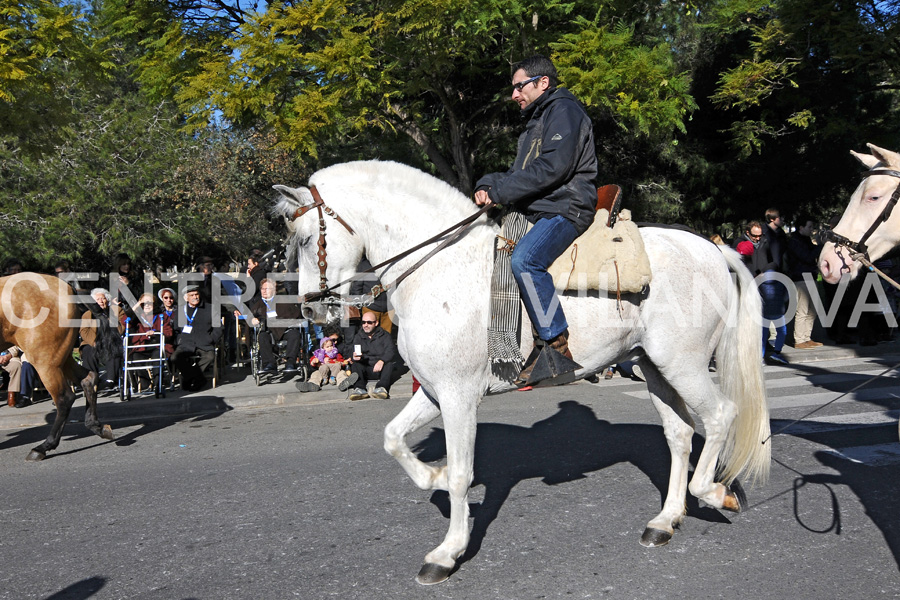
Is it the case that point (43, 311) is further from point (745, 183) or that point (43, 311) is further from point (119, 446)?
Answer: point (745, 183)

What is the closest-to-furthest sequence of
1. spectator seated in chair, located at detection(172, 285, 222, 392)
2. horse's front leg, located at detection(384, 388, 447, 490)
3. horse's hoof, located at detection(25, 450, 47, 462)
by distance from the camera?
horse's front leg, located at detection(384, 388, 447, 490)
horse's hoof, located at detection(25, 450, 47, 462)
spectator seated in chair, located at detection(172, 285, 222, 392)

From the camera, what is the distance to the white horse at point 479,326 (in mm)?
4234

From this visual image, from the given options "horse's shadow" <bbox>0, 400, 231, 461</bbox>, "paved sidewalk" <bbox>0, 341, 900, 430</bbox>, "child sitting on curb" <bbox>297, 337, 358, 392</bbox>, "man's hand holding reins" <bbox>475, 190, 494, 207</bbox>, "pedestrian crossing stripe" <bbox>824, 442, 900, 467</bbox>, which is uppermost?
"man's hand holding reins" <bbox>475, 190, 494, 207</bbox>

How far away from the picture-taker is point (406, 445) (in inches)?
182

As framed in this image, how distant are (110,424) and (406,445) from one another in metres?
6.05

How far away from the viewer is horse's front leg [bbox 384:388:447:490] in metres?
4.57

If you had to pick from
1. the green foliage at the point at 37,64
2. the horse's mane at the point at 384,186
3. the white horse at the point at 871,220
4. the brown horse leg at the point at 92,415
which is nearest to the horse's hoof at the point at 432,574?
the horse's mane at the point at 384,186

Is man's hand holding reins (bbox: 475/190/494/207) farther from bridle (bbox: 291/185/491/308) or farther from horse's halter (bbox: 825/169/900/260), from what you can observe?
horse's halter (bbox: 825/169/900/260)

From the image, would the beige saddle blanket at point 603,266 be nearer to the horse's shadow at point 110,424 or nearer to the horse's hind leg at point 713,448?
the horse's hind leg at point 713,448

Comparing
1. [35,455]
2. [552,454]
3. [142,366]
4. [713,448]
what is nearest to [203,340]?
[142,366]

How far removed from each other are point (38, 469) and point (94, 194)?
16.1 meters

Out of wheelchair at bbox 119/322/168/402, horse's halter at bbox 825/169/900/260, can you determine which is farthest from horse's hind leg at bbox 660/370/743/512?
wheelchair at bbox 119/322/168/402

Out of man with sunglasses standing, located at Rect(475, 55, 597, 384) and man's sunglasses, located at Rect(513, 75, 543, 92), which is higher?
man's sunglasses, located at Rect(513, 75, 543, 92)

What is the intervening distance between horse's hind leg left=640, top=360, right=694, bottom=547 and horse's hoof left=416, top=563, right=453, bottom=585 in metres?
1.22
